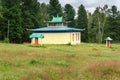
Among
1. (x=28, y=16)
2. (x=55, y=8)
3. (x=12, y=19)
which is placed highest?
(x=55, y=8)

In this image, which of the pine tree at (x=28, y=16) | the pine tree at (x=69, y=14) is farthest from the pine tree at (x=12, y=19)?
the pine tree at (x=69, y=14)

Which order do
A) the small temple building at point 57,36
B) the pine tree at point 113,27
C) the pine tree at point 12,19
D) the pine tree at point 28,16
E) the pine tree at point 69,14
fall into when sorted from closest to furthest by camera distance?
the small temple building at point 57,36, the pine tree at point 12,19, the pine tree at point 28,16, the pine tree at point 113,27, the pine tree at point 69,14

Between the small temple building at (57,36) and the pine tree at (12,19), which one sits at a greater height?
the pine tree at (12,19)

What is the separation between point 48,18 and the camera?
9650 cm

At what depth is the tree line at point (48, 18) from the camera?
64.4 metres

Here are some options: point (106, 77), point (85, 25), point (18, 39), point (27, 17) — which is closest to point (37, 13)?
point (27, 17)

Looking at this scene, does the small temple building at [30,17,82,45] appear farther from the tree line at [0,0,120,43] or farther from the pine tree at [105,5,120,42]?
the pine tree at [105,5,120,42]

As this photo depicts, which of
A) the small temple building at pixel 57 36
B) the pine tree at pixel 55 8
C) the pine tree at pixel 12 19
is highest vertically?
the pine tree at pixel 55 8

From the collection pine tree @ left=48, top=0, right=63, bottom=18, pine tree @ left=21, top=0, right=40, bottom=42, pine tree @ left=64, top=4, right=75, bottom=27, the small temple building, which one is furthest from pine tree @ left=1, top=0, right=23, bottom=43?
pine tree @ left=64, top=4, right=75, bottom=27

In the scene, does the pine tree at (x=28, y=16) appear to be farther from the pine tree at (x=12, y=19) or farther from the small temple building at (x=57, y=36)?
the small temple building at (x=57, y=36)

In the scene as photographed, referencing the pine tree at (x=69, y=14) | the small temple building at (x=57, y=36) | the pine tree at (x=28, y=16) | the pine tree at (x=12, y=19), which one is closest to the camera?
the small temple building at (x=57, y=36)

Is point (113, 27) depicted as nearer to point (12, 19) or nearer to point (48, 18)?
point (48, 18)

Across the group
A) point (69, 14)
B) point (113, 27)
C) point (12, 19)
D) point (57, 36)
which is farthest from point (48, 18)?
point (57, 36)

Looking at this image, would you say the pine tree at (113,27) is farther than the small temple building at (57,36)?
Yes
